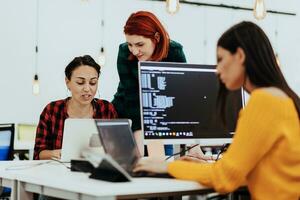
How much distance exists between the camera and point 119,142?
2.22 metres

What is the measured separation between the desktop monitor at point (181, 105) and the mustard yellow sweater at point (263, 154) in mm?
829

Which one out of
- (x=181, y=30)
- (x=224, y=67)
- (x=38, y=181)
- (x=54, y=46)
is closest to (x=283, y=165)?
(x=224, y=67)

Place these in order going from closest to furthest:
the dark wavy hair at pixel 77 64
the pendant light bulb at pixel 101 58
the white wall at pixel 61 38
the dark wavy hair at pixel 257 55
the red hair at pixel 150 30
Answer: the dark wavy hair at pixel 257 55 → the red hair at pixel 150 30 → the dark wavy hair at pixel 77 64 → the white wall at pixel 61 38 → the pendant light bulb at pixel 101 58

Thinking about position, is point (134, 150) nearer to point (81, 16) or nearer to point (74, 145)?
point (74, 145)

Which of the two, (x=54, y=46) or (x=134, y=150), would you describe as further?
(x=54, y=46)

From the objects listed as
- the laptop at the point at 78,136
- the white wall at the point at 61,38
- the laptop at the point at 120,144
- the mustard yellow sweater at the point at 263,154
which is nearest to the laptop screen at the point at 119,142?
the laptop at the point at 120,144

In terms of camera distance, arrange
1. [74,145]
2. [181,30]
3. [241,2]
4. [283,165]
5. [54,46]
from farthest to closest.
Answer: [241,2], [181,30], [54,46], [74,145], [283,165]

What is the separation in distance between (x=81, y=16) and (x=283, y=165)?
691 cm

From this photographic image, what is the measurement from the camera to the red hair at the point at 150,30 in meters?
3.26

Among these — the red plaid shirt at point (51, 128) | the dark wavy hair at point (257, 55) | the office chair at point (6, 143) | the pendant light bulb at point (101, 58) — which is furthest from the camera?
the pendant light bulb at point (101, 58)

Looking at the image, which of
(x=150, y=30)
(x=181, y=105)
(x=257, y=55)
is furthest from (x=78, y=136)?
(x=257, y=55)

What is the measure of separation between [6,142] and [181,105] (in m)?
2.10

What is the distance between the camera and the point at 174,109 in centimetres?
291

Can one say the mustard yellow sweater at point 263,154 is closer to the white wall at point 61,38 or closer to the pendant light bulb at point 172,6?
the pendant light bulb at point 172,6
